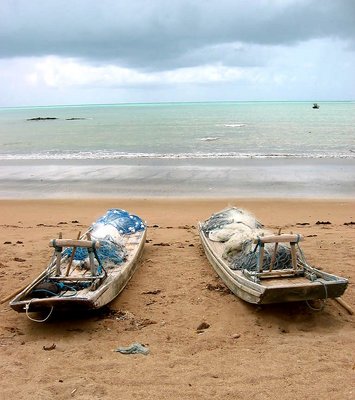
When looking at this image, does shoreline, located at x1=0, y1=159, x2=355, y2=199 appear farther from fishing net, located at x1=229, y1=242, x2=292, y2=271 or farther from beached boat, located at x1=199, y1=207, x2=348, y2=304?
fishing net, located at x1=229, y1=242, x2=292, y2=271

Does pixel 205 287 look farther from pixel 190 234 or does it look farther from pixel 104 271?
pixel 190 234

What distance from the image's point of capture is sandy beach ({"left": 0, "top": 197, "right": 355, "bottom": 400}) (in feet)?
15.0

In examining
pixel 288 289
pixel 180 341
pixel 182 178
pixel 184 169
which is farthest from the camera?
pixel 184 169

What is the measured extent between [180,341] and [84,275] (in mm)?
1959

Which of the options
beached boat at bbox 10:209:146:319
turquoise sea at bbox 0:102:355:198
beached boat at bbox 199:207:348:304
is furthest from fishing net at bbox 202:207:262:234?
turquoise sea at bbox 0:102:355:198

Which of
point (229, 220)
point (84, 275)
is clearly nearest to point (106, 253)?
point (84, 275)

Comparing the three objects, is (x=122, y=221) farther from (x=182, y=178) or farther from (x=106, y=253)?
(x=182, y=178)

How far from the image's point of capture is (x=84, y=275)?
22.5 feet

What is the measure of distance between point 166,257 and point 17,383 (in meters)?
4.69

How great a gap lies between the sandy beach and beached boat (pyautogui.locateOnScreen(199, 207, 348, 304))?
0.32m

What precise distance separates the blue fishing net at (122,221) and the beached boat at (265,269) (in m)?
1.67

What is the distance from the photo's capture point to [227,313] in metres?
6.43

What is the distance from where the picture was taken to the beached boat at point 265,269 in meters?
5.96

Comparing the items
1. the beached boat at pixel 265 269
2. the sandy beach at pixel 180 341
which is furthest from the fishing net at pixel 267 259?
the sandy beach at pixel 180 341
